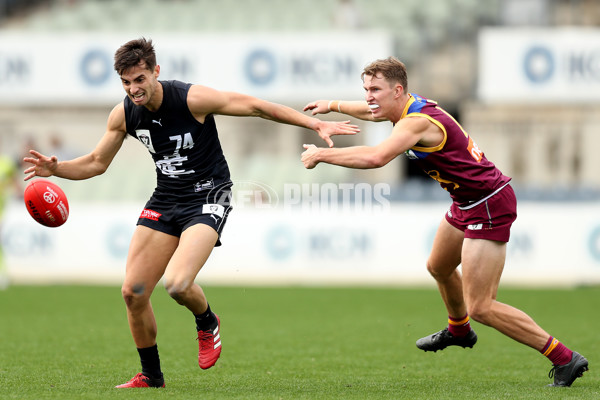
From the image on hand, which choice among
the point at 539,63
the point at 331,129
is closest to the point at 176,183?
the point at 331,129

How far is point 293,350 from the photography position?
8.30 metres

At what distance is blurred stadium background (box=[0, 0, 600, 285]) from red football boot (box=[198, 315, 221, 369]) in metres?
6.69

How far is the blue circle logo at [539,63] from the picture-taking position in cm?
1573

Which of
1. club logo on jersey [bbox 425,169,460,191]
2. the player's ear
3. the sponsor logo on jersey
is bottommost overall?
the sponsor logo on jersey

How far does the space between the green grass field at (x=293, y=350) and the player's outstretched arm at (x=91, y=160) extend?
1.41 meters

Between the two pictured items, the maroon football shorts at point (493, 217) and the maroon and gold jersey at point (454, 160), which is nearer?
the maroon and gold jersey at point (454, 160)

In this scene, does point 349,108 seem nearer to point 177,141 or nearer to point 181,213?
point 177,141

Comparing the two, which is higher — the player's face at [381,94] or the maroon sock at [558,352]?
the player's face at [381,94]

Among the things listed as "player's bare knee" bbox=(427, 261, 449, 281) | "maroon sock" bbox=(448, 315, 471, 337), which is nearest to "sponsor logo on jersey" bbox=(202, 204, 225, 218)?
"player's bare knee" bbox=(427, 261, 449, 281)

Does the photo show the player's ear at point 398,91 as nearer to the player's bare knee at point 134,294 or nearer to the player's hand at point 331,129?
the player's hand at point 331,129

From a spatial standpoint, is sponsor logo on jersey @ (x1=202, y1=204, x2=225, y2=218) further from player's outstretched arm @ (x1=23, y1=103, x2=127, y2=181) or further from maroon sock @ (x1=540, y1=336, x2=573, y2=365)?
maroon sock @ (x1=540, y1=336, x2=573, y2=365)

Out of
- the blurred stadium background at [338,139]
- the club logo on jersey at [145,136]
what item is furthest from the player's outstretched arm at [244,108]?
the blurred stadium background at [338,139]

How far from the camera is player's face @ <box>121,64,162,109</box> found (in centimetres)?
596

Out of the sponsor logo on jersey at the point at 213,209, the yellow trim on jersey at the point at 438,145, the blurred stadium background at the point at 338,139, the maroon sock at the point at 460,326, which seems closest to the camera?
the yellow trim on jersey at the point at 438,145
